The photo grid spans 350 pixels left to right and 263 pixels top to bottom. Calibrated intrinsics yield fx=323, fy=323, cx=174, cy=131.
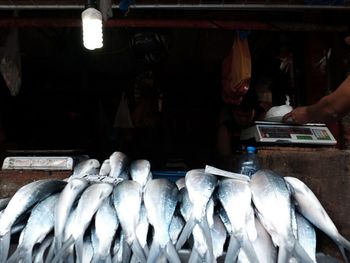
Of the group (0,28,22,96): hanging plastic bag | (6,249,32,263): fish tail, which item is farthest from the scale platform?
(0,28,22,96): hanging plastic bag

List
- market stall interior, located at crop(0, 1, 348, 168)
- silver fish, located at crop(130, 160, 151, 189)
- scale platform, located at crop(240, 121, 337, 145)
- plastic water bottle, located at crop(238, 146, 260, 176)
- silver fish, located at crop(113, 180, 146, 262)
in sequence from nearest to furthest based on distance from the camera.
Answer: silver fish, located at crop(113, 180, 146, 262)
silver fish, located at crop(130, 160, 151, 189)
plastic water bottle, located at crop(238, 146, 260, 176)
scale platform, located at crop(240, 121, 337, 145)
market stall interior, located at crop(0, 1, 348, 168)

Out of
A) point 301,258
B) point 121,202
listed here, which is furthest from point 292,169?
point 121,202

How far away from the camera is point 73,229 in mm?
1562

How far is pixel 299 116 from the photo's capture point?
310cm

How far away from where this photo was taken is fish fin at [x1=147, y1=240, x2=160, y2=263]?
4.73ft

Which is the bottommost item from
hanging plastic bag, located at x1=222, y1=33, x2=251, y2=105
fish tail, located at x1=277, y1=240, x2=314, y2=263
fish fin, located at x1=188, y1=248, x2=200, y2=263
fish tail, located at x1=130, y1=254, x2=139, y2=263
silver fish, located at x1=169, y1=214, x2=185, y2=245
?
fish tail, located at x1=130, y1=254, x2=139, y2=263

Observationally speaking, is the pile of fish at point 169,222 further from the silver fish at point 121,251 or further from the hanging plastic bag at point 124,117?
the hanging plastic bag at point 124,117

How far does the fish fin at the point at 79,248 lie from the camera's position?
150 centimetres

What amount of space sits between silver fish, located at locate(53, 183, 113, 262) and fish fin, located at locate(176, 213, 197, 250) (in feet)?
1.51

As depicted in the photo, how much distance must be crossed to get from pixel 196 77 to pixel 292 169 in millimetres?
4129

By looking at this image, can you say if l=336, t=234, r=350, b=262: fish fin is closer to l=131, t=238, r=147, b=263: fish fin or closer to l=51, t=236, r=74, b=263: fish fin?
l=131, t=238, r=147, b=263: fish fin

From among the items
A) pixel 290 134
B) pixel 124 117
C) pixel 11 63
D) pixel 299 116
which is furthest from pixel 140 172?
pixel 124 117

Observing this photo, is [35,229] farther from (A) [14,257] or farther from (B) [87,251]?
(B) [87,251]

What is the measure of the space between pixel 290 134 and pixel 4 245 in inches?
108
